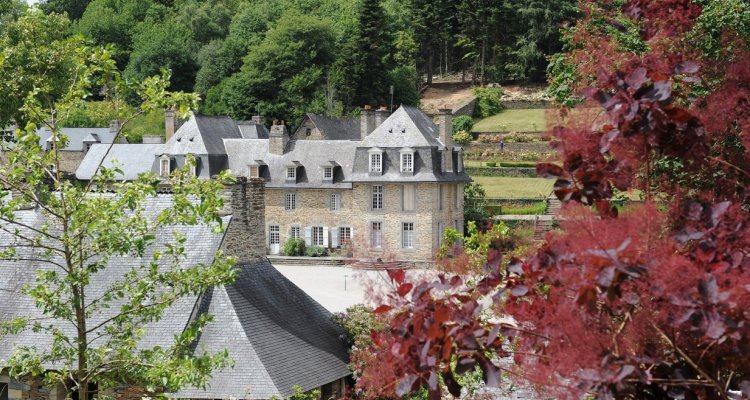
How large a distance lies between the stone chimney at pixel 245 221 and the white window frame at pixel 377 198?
22.0 metres

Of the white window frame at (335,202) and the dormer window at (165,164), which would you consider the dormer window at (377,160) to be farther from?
the dormer window at (165,164)

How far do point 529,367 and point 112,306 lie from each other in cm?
1237

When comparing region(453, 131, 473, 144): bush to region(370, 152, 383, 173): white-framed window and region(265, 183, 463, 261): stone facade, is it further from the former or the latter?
region(370, 152, 383, 173): white-framed window

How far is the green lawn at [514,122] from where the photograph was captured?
57906 millimetres

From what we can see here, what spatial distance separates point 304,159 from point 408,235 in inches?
218

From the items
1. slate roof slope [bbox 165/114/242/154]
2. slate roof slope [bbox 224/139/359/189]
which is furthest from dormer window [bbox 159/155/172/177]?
slate roof slope [bbox 224/139/359/189]

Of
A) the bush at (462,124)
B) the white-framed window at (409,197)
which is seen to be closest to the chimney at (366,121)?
the white-framed window at (409,197)

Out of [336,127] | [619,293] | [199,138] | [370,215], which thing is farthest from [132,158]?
[619,293]

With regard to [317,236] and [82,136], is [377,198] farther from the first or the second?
[82,136]

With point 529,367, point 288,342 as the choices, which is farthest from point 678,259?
point 288,342

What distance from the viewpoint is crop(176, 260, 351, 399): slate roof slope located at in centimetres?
1416

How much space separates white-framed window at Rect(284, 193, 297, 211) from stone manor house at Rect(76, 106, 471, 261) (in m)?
0.04

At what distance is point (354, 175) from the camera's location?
39188mm

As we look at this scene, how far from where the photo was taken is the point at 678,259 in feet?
12.1
